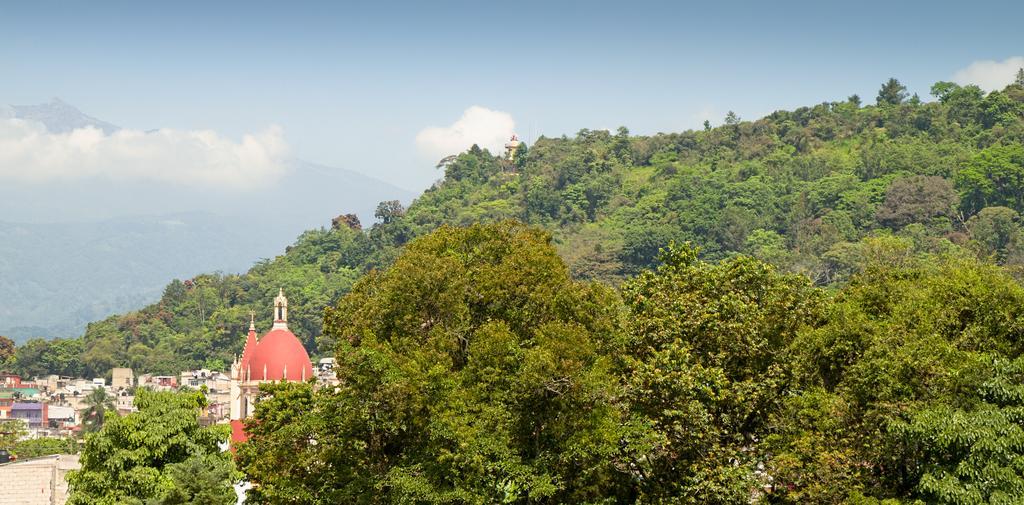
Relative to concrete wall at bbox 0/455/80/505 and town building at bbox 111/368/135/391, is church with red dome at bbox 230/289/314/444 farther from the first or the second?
town building at bbox 111/368/135/391

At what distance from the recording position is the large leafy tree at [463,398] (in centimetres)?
2219

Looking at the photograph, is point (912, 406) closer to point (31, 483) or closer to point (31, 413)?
point (31, 483)

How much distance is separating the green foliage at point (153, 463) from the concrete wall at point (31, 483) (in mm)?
10532

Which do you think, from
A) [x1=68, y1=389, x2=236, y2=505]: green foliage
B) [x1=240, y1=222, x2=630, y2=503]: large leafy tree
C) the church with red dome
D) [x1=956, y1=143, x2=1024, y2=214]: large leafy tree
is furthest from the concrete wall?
[x1=956, y1=143, x2=1024, y2=214]: large leafy tree

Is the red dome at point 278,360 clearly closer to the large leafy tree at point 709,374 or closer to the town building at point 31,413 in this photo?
the large leafy tree at point 709,374

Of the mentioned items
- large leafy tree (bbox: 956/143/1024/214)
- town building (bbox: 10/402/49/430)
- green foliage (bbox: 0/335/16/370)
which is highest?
large leafy tree (bbox: 956/143/1024/214)

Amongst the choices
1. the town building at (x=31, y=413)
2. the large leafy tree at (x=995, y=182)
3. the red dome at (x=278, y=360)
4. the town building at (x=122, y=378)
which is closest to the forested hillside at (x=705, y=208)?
the large leafy tree at (x=995, y=182)

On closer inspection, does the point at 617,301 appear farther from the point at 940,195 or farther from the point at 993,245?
the point at 940,195

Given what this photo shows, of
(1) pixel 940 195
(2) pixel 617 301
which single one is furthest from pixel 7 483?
(1) pixel 940 195

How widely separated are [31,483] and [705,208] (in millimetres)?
96532

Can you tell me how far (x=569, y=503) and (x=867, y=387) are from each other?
213 inches

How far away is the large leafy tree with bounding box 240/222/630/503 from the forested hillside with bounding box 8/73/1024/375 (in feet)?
237

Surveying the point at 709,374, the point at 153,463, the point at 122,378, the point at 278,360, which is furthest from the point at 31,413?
the point at 709,374

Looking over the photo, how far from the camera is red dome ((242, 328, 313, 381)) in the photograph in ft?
148
